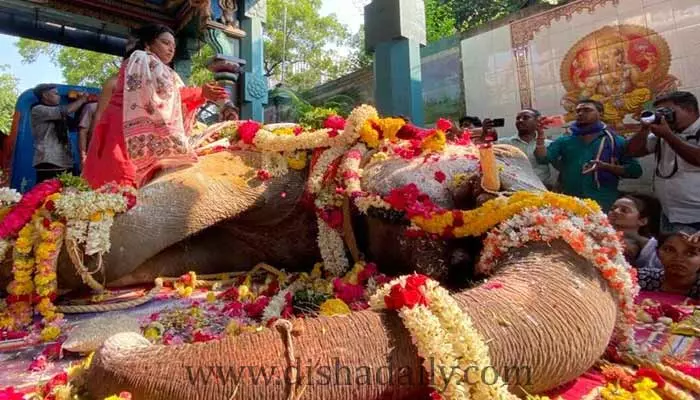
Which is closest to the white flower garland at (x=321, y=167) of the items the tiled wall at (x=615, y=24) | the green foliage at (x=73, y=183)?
the green foliage at (x=73, y=183)

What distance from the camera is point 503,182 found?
257cm

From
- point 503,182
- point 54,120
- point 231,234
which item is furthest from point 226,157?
point 54,120

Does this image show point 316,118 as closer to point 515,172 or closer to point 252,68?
point 515,172

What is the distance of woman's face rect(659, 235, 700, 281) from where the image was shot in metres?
3.40

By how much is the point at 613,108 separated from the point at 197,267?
5570 mm

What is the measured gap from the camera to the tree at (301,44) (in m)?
27.6

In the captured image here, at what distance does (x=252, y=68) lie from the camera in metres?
8.79

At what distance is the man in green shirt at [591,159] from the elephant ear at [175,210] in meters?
2.86

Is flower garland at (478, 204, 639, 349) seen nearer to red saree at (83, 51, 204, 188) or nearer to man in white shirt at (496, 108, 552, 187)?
red saree at (83, 51, 204, 188)

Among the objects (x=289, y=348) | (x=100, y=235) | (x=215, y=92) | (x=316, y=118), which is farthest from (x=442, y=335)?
(x=215, y=92)

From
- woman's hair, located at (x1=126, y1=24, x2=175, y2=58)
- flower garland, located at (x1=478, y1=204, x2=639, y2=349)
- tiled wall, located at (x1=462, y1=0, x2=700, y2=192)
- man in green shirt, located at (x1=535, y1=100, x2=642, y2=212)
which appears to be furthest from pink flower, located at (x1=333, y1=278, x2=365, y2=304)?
tiled wall, located at (x1=462, y1=0, x2=700, y2=192)

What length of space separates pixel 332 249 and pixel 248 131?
1.20 m

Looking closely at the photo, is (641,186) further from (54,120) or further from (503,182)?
(54,120)

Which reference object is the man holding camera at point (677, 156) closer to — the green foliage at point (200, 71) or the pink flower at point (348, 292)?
the pink flower at point (348, 292)
